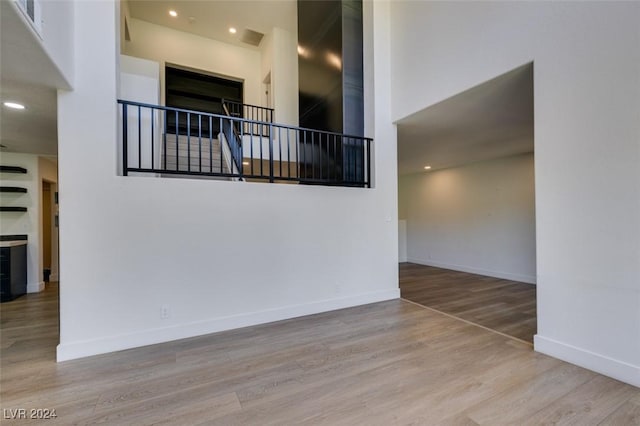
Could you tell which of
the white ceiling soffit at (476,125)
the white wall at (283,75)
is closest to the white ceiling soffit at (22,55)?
the white ceiling soffit at (476,125)

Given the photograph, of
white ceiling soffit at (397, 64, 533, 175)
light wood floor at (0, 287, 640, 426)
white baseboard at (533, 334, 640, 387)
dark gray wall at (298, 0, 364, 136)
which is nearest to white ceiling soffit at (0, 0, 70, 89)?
light wood floor at (0, 287, 640, 426)

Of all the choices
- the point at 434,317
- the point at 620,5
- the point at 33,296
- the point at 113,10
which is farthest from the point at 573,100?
the point at 33,296

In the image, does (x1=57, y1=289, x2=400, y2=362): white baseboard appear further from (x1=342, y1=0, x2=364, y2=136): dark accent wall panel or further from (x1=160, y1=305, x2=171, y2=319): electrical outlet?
(x1=342, y1=0, x2=364, y2=136): dark accent wall panel

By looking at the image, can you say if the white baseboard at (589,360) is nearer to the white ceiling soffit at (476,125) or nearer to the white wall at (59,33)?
the white ceiling soffit at (476,125)

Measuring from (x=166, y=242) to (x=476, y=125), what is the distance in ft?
13.9

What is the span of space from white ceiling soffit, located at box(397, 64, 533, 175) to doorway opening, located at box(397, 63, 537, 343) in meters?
0.01

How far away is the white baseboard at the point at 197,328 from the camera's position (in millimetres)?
2420

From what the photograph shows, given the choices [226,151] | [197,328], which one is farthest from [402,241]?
[197,328]

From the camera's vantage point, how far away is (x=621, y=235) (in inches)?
78.0

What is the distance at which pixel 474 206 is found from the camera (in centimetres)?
609

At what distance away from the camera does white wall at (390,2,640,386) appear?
6.38ft

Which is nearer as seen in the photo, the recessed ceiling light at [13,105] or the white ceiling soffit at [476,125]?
the recessed ceiling light at [13,105]

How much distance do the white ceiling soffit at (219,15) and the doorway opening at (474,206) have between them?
13.2 feet

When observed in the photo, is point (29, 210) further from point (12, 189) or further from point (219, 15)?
point (219, 15)
